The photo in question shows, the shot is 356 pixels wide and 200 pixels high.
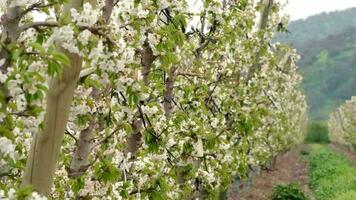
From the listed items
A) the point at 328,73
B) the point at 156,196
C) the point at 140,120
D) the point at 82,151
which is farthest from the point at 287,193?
the point at 328,73

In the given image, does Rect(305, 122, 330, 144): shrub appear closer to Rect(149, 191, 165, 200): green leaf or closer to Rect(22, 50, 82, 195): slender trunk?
Rect(149, 191, 165, 200): green leaf

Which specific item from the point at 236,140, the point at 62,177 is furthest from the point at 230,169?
the point at 62,177

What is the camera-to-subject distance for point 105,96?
625cm

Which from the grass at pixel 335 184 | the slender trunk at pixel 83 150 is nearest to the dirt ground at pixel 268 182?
the grass at pixel 335 184

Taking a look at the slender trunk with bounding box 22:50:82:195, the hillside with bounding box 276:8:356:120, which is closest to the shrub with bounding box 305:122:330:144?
the hillside with bounding box 276:8:356:120

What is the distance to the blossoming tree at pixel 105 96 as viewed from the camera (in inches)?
156

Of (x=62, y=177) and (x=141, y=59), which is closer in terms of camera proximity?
(x=62, y=177)

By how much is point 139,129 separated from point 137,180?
3.10 ft

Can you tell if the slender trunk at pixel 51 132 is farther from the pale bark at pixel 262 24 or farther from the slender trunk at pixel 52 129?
the pale bark at pixel 262 24

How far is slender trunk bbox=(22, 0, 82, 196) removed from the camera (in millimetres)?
4645

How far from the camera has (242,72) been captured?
17094 millimetres

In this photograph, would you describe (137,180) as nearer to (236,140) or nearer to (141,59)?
(141,59)

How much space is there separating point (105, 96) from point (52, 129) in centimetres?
157

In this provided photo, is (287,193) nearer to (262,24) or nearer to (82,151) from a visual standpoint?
(262,24)
